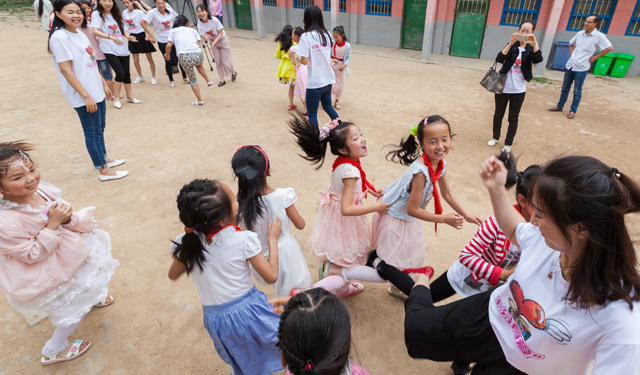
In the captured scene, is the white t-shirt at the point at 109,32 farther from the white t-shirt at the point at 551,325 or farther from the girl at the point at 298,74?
the white t-shirt at the point at 551,325

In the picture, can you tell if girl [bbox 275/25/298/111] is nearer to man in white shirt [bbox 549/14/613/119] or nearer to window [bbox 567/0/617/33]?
man in white shirt [bbox 549/14/613/119]

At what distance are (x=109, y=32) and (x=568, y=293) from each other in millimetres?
6464

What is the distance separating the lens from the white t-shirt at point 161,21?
6164mm

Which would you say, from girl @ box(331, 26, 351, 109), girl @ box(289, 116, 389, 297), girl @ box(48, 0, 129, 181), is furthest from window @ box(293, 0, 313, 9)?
girl @ box(289, 116, 389, 297)

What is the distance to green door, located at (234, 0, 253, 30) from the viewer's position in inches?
552

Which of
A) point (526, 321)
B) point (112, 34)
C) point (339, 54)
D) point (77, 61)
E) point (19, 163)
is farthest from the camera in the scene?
point (339, 54)

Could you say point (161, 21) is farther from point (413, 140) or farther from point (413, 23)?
point (413, 23)

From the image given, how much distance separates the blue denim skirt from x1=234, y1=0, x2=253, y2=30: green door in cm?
1482

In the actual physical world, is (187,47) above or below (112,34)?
below

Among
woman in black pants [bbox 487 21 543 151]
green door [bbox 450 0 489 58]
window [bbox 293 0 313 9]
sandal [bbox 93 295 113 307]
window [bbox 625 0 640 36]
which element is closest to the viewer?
sandal [bbox 93 295 113 307]

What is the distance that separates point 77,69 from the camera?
129 inches

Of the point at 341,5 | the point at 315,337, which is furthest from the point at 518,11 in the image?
the point at 315,337

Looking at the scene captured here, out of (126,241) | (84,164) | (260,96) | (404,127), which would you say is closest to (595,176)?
(126,241)

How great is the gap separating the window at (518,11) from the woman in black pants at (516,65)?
20.1 feet
